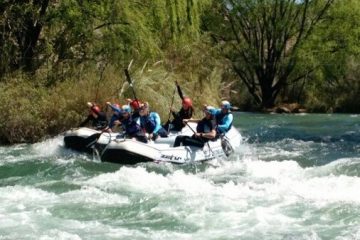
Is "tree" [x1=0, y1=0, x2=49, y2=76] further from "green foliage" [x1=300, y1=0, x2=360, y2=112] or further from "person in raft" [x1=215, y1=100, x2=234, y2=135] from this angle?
"green foliage" [x1=300, y1=0, x2=360, y2=112]

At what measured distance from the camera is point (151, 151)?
12969 millimetres

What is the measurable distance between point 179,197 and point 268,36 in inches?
1038

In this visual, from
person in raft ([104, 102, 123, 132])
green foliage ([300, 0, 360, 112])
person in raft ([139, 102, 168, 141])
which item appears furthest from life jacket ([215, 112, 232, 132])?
green foliage ([300, 0, 360, 112])

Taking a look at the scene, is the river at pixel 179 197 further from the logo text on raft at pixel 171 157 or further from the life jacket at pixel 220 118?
the life jacket at pixel 220 118

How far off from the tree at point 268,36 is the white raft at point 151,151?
69.3ft

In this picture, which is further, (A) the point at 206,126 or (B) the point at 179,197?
(A) the point at 206,126

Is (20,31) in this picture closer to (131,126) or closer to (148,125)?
(148,125)

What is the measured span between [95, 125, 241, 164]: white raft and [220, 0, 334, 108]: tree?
2112cm

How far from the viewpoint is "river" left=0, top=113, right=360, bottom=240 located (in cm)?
854

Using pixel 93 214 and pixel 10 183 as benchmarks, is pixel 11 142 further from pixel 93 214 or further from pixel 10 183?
pixel 93 214

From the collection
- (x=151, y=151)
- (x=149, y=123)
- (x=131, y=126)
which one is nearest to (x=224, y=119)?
(x=149, y=123)

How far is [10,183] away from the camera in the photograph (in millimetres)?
11508

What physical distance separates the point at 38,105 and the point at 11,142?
1217 millimetres

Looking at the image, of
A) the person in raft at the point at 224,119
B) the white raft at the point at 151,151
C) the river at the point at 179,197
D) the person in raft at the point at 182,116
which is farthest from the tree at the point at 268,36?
the white raft at the point at 151,151
